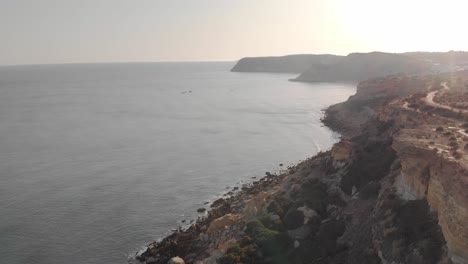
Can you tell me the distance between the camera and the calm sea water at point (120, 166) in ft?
148

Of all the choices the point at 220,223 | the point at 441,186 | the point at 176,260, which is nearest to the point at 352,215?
the point at 441,186

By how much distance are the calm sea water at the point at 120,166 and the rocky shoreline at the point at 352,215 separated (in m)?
5.56

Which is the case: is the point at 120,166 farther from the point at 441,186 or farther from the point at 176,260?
the point at 441,186

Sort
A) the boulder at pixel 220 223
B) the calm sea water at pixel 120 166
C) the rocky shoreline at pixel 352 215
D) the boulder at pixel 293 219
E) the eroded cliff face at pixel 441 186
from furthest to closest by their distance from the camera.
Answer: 1. the calm sea water at pixel 120 166
2. the boulder at pixel 220 223
3. the boulder at pixel 293 219
4. the rocky shoreline at pixel 352 215
5. the eroded cliff face at pixel 441 186

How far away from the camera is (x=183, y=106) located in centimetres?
15488

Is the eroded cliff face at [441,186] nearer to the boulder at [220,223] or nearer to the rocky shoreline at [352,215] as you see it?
the rocky shoreline at [352,215]

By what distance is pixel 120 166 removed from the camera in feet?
232

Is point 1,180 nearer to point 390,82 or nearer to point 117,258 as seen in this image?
point 117,258

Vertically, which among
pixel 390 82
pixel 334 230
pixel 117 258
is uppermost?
pixel 390 82

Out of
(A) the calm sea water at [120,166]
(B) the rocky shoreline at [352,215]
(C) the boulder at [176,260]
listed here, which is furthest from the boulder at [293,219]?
(A) the calm sea water at [120,166]

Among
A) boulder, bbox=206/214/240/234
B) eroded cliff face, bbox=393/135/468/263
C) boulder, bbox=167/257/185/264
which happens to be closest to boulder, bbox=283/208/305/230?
boulder, bbox=206/214/240/234

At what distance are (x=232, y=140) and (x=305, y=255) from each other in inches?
2285

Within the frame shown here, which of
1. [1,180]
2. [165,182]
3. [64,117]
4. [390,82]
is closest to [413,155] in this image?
[165,182]

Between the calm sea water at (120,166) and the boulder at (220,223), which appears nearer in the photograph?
the boulder at (220,223)
